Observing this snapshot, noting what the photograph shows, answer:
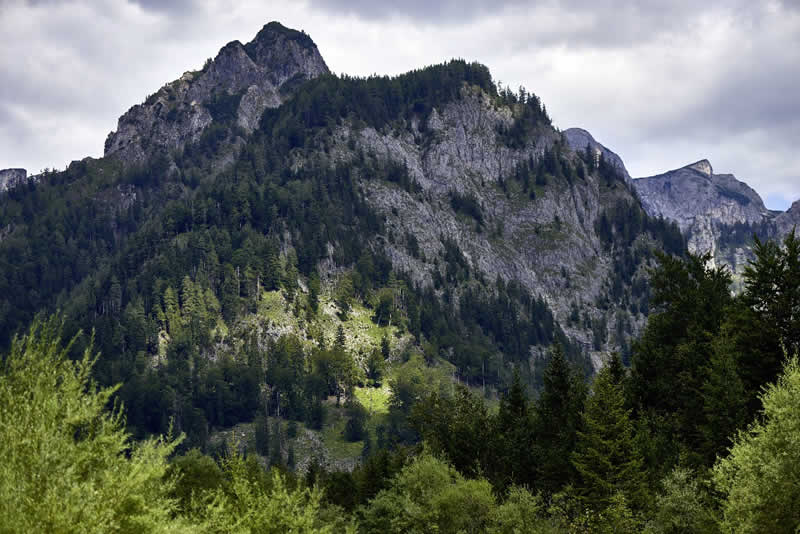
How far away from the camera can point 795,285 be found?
63.6 m

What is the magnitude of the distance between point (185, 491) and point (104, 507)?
6375 centimetres

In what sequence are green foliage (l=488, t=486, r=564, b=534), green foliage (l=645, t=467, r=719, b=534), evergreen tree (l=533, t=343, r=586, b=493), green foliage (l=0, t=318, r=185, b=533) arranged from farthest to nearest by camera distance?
evergreen tree (l=533, t=343, r=586, b=493), green foliage (l=488, t=486, r=564, b=534), green foliage (l=645, t=467, r=719, b=534), green foliage (l=0, t=318, r=185, b=533)

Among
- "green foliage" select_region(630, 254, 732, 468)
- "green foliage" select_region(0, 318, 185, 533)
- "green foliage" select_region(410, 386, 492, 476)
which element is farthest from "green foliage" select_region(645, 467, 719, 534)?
"green foliage" select_region(0, 318, 185, 533)

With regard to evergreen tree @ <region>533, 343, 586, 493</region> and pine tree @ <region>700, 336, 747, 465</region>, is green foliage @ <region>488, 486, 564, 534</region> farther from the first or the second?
pine tree @ <region>700, 336, 747, 465</region>

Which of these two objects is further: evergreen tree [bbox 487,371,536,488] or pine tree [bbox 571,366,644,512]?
evergreen tree [bbox 487,371,536,488]

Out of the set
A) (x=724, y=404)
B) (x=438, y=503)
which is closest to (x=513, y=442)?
(x=438, y=503)

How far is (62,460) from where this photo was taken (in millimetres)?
22953

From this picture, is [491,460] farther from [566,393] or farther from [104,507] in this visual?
[104,507]

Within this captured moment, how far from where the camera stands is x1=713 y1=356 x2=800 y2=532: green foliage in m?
39.8

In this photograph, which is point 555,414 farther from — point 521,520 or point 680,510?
point 680,510

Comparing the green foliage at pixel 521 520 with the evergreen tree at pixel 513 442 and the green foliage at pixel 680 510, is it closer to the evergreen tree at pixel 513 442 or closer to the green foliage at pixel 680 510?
the green foliage at pixel 680 510

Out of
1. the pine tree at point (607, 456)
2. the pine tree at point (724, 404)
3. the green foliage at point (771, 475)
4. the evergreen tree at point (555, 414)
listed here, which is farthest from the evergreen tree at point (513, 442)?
the green foliage at point (771, 475)

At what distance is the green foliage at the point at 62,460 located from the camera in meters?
21.9

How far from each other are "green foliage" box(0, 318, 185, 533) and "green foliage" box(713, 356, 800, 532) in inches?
1311
